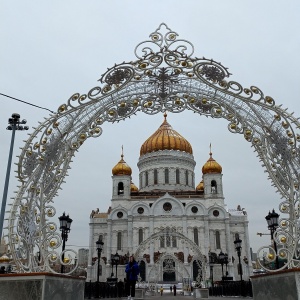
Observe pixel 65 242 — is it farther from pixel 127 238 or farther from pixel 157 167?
pixel 157 167

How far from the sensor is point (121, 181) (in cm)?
4462

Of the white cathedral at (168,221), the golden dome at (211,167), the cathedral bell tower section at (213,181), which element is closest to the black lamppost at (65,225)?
the white cathedral at (168,221)

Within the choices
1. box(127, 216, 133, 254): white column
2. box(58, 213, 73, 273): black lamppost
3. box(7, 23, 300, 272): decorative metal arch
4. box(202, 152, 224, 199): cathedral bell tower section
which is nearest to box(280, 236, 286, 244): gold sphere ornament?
box(7, 23, 300, 272): decorative metal arch

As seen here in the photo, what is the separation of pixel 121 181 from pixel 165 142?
8.04 meters

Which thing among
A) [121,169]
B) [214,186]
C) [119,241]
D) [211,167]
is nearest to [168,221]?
[119,241]

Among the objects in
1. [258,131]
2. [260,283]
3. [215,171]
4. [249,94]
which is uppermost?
[215,171]

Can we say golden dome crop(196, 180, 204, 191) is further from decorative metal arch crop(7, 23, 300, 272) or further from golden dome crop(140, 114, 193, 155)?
decorative metal arch crop(7, 23, 300, 272)

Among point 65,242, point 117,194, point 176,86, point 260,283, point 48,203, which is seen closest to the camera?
point 260,283

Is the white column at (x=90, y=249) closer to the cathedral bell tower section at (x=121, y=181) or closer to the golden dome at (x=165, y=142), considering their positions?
the cathedral bell tower section at (x=121, y=181)

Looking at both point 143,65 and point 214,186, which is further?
point 214,186

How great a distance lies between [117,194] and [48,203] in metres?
36.9

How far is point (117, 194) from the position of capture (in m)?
44.6

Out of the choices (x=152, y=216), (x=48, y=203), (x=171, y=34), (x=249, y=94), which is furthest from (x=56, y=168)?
(x=152, y=216)

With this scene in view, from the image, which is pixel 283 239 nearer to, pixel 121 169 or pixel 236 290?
pixel 236 290
